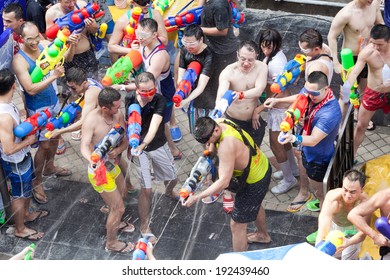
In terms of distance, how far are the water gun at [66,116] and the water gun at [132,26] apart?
114 centimetres

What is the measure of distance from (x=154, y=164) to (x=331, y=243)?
8.57 feet

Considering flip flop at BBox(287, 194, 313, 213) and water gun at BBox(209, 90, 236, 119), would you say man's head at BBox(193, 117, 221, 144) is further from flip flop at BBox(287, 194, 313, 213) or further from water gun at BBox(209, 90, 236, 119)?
flip flop at BBox(287, 194, 313, 213)

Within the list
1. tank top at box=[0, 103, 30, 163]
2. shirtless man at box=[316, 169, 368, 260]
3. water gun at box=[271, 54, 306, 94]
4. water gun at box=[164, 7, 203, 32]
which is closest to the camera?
shirtless man at box=[316, 169, 368, 260]

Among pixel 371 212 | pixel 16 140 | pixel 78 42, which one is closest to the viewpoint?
pixel 371 212

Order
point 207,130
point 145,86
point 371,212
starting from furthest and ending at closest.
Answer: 1. point 145,86
2. point 207,130
3. point 371,212

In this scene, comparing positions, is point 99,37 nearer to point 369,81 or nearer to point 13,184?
point 13,184

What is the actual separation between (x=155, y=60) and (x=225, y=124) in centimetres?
156

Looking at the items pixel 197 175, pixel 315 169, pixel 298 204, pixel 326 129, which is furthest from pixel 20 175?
pixel 326 129

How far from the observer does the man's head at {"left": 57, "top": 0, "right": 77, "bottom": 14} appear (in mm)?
9805

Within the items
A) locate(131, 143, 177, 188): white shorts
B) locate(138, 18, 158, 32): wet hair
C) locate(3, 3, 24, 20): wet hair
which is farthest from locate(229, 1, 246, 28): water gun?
locate(3, 3, 24, 20): wet hair

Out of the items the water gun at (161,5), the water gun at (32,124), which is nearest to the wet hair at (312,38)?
the water gun at (161,5)

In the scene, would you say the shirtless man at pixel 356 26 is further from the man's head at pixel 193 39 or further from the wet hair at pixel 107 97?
the wet hair at pixel 107 97

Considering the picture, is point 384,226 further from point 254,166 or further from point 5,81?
point 5,81

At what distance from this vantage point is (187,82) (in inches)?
348
